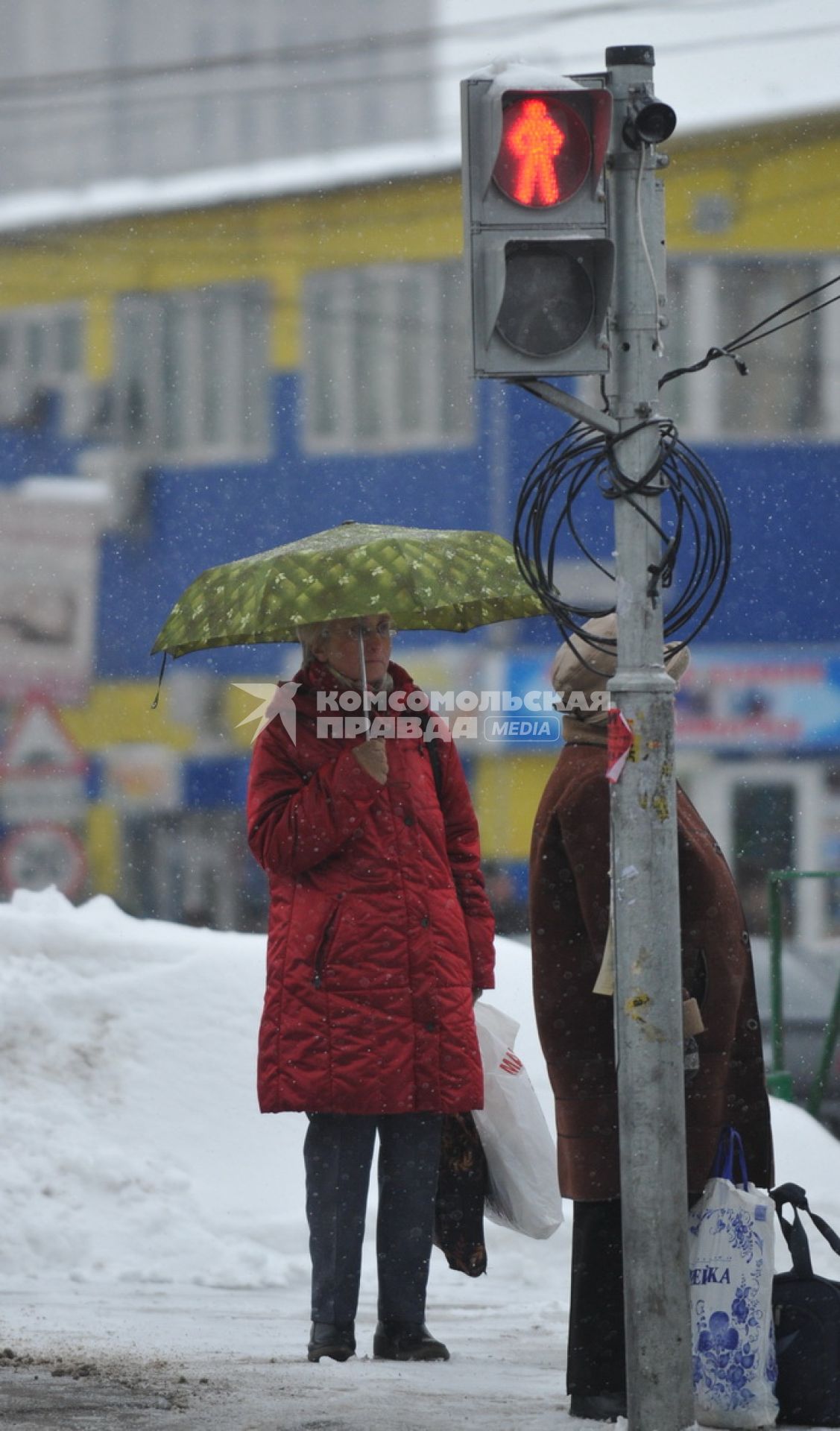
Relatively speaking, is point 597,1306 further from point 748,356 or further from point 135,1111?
point 748,356

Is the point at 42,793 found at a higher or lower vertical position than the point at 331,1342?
higher

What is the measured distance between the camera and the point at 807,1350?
3750 millimetres

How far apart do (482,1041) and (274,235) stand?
868 inches

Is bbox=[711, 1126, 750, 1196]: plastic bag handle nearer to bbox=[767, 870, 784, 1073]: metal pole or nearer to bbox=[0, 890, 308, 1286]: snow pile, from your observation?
bbox=[0, 890, 308, 1286]: snow pile

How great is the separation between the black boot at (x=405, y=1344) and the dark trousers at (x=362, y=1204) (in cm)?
2

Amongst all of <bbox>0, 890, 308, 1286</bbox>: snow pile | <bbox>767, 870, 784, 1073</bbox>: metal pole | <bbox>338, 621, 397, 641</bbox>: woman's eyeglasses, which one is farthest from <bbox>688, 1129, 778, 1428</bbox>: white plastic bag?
<bbox>767, 870, 784, 1073</bbox>: metal pole

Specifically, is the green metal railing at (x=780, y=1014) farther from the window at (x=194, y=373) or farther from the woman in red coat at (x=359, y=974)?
the window at (x=194, y=373)

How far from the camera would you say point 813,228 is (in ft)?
76.9

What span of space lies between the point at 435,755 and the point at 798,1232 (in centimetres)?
132

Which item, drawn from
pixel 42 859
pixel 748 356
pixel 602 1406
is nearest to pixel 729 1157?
pixel 602 1406

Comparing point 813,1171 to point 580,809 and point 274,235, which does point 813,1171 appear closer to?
point 580,809

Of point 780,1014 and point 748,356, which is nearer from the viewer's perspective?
point 780,1014

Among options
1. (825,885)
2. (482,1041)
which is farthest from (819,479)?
(482,1041)

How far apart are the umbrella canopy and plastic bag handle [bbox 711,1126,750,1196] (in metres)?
1.17
